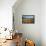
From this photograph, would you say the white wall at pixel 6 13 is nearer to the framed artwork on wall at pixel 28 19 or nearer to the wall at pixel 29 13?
the wall at pixel 29 13

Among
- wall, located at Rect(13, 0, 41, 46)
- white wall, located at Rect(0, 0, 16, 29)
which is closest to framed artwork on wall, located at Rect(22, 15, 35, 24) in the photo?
wall, located at Rect(13, 0, 41, 46)

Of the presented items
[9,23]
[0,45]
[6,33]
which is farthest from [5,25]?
[0,45]

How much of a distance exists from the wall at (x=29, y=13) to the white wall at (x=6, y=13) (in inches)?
47.9

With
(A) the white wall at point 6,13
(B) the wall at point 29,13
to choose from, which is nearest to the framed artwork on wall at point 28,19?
(B) the wall at point 29,13

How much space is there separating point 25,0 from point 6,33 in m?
2.41

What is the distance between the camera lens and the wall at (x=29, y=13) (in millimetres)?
5473

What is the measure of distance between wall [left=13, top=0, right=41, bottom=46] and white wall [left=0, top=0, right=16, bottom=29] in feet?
3.99

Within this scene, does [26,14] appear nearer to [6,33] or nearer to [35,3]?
[35,3]

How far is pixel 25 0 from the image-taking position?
5.49 meters

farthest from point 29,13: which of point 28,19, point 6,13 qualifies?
point 6,13

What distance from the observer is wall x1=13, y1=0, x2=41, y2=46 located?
215 inches

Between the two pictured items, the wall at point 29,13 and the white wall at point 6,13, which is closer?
the white wall at point 6,13

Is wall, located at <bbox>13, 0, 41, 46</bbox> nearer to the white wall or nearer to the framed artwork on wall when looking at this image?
the framed artwork on wall

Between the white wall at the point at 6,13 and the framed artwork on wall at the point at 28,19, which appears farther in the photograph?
the framed artwork on wall at the point at 28,19
